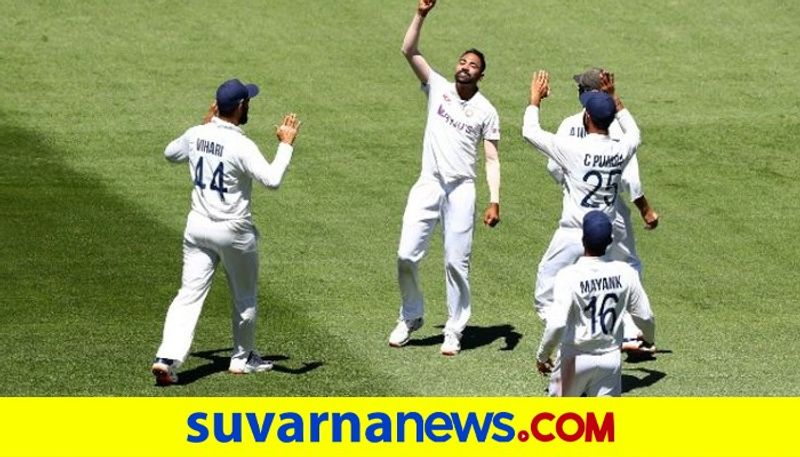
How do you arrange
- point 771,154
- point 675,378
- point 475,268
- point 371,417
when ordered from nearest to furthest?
point 371,417, point 675,378, point 475,268, point 771,154

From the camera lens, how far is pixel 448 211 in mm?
15742

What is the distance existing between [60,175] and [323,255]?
15.9ft

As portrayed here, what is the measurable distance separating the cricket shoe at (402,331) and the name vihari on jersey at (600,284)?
422 centimetres

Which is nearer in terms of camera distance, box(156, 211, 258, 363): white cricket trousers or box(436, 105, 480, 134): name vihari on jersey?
box(156, 211, 258, 363): white cricket trousers

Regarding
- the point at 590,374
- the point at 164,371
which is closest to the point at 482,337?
the point at 164,371

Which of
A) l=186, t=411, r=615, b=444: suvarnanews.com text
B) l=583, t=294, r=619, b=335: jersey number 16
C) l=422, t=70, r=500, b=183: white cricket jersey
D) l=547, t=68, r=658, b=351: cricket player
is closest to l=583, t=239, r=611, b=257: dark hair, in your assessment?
l=583, t=294, r=619, b=335: jersey number 16

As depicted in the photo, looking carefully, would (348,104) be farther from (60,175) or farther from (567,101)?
(60,175)

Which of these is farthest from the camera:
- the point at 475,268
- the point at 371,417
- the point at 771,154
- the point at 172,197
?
the point at 771,154

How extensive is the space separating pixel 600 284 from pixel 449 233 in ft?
13.2

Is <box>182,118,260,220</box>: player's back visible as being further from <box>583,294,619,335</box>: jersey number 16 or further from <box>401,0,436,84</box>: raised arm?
<box>583,294,619,335</box>: jersey number 16

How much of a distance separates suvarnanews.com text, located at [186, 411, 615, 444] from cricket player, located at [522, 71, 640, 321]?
3.52m

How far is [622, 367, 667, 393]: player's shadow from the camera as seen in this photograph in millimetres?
14633

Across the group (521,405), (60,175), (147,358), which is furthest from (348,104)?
(521,405)

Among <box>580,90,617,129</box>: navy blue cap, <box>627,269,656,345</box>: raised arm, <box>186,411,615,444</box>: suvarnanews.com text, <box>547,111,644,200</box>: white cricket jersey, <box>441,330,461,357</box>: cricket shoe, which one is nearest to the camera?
<box>186,411,615,444</box>: suvarnanews.com text
